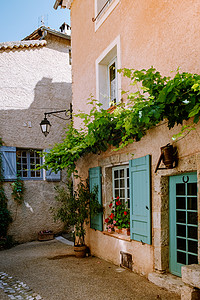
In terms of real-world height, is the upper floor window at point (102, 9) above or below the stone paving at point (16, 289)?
above

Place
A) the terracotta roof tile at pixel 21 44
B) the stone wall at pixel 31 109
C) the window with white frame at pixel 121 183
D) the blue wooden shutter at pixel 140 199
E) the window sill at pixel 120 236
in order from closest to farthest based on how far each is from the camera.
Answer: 1. the blue wooden shutter at pixel 140 199
2. the window sill at pixel 120 236
3. the window with white frame at pixel 121 183
4. the stone wall at pixel 31 109
5. the terracotta roof tile at pixel 21 44

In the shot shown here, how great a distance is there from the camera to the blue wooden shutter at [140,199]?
4430 mm

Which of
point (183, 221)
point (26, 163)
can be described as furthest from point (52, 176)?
point (183, 221)

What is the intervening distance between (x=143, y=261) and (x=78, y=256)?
218cm

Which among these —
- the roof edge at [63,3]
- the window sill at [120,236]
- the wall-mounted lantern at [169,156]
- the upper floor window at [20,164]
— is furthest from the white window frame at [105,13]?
the window sill at [120,236]

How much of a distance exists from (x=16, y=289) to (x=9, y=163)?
4.74 metres

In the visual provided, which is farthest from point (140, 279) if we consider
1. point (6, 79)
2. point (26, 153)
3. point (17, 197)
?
point (6, 79)

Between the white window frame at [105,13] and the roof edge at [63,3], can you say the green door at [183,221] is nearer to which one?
the white window frame at [105,13]

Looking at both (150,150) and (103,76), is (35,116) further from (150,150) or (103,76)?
(150,150)

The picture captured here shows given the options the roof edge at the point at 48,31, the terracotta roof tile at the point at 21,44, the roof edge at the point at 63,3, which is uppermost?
the roof edge at the point at 48,31

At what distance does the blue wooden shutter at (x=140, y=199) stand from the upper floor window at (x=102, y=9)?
316 cm

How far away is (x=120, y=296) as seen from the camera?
3.92 m

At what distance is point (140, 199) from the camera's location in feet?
15.3

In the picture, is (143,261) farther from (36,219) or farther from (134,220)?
(36,219)
